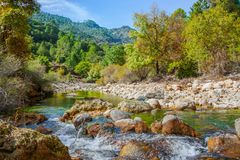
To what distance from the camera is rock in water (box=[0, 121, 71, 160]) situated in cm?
478

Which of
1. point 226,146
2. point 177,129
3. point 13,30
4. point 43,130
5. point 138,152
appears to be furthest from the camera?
point 13,30

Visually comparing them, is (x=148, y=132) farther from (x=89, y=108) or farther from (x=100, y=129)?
(x=89, y=108)

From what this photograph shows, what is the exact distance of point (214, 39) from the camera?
3066 cm

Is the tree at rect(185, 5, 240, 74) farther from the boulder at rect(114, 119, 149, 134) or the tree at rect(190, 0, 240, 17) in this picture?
the boulder at rect(114, 119, 149, 134)

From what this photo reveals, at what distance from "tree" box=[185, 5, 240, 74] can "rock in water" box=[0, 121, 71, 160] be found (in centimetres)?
2656

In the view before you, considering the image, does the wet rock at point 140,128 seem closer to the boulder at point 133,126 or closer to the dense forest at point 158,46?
the boulder at point 133,126

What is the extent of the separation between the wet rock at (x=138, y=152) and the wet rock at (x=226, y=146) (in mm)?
1690

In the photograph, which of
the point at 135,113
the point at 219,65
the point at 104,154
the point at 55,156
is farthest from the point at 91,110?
the point at 219,65

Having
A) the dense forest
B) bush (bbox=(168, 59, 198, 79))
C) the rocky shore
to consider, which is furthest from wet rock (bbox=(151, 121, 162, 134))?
bush (bbox=(168, 59, 198, 79))

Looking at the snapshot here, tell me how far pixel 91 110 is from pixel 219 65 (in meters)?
16.8

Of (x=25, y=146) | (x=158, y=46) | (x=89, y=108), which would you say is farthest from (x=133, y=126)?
(x=158, y=46)

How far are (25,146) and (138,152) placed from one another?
387 cm

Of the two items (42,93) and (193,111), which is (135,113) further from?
(42,93)

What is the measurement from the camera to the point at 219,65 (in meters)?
29.9
